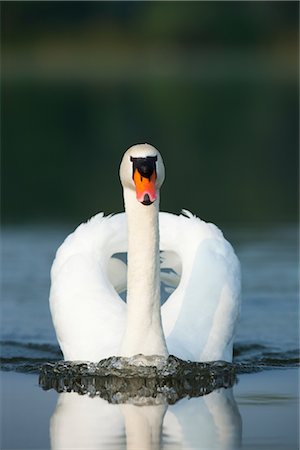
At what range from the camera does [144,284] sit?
802 centimetres

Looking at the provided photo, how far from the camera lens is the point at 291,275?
1214 centimetres

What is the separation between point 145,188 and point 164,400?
1158 millimetres

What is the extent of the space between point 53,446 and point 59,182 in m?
12.1

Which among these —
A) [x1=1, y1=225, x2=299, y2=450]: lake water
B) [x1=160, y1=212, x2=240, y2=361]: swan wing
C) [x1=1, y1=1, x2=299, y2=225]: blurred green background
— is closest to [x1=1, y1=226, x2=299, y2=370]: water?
[x1=1, y1=225, x2=299, y2=450]: lake water

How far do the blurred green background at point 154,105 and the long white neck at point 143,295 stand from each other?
7210mm

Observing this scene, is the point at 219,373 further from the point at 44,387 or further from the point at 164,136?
the point at 164,136

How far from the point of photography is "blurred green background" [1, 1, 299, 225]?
17.5 meters

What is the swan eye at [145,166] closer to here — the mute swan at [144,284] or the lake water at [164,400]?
the mute swan at [144,284]

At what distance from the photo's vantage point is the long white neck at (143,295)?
26.1 ft

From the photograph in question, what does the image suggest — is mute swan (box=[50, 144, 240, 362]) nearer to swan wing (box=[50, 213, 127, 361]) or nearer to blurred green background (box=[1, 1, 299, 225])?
swan wing (box=[50, 213, 127, 361])

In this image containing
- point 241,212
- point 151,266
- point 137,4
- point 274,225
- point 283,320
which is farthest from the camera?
point 137,4

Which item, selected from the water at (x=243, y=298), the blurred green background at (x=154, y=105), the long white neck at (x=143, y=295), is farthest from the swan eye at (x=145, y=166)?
the blurred green background at (x=154, y=105)

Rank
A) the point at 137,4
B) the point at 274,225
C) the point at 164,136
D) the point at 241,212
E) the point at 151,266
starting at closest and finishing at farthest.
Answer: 1. the point at 151,266
2. the point at 274,225
3. the point at 241,212
4. the point at 164,136
5. the point at 137,4

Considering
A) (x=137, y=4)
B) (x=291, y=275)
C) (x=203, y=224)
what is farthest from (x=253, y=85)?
(x=203, y=224)
